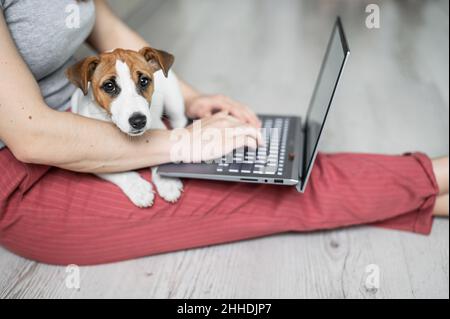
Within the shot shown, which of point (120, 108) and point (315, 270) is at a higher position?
point (120, 108)

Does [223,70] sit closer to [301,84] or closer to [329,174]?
[301,84]

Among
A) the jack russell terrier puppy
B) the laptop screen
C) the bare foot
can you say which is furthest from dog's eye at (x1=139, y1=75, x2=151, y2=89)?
the bare foot

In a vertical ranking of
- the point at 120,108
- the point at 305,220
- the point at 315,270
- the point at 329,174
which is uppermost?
the point at 120,108

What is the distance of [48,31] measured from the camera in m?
1.04

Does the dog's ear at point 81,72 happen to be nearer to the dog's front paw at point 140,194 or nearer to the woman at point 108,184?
the woman at point 108,184

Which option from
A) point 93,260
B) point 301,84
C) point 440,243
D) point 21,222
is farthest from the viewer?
point 301,84

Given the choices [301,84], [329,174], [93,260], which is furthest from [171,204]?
[301,84]

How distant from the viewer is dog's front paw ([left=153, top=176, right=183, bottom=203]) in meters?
1.20

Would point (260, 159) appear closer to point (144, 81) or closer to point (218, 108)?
point (218, 108)

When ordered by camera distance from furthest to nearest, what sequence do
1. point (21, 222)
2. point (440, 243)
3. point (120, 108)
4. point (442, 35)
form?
point (442, 35) → point (440, 243) → point (21, 222) → point (120, 108)

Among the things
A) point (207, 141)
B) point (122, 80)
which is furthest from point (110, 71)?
point (207, 141)

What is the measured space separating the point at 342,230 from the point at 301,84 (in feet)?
3.59

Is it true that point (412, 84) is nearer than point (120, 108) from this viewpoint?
No

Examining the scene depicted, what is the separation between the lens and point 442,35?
298 centimetres
